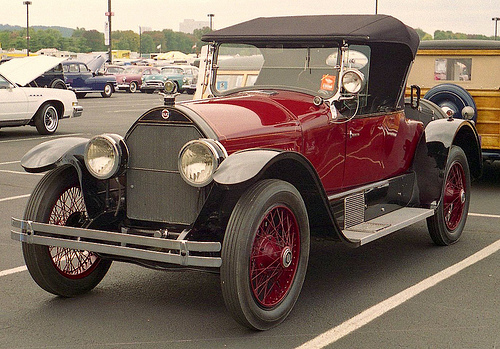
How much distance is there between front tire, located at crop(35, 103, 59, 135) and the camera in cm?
1706

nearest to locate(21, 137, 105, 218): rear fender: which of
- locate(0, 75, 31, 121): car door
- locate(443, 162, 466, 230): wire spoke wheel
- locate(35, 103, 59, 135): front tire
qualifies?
locate(443, 162, 466, 230): wire spoke wheel

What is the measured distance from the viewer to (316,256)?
21.2 ft

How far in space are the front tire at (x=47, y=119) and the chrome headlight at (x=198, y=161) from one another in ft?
43.1

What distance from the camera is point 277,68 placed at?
607cm

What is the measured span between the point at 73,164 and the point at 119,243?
0.72m

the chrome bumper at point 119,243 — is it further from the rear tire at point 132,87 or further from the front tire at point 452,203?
the rear tire at point 132,87

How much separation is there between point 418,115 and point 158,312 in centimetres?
356

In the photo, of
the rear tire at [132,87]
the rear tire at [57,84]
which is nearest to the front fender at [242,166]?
the rear tire at [57,84]

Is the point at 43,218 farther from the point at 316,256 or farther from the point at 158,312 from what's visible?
the point at 316,256

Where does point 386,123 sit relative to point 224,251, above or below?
above

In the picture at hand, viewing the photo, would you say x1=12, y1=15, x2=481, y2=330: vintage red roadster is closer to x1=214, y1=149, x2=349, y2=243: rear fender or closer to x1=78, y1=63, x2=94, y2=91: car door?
x1=214, y1=149, x2=349, y2=243: rear fender

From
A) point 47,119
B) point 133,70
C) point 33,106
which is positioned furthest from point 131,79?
point 33,106

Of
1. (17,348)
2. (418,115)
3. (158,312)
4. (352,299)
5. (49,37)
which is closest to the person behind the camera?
(17,348)

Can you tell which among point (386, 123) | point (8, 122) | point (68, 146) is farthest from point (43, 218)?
point (8, 122)
